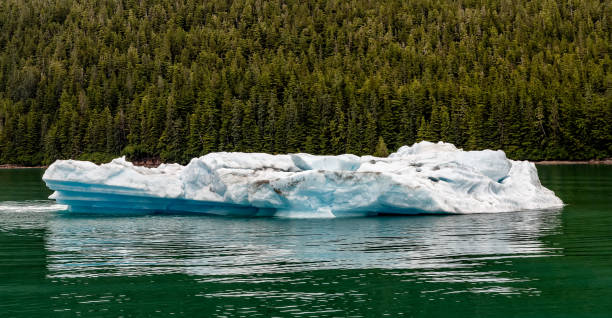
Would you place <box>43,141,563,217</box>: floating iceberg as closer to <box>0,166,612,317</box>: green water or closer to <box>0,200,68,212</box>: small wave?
<box>0,166,612,317</box>: green water

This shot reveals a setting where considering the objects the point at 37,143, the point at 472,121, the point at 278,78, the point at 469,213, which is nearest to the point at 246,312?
the point at 469,213

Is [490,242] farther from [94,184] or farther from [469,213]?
[94,184]

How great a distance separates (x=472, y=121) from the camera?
142m

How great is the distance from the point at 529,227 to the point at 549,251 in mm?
5918

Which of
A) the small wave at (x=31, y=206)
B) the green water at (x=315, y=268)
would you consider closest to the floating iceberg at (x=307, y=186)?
the green water at (x=315, y=268)

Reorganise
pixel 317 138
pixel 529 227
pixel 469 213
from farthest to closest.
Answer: pixel 317 138
pixel 469 213
pixel 529 227

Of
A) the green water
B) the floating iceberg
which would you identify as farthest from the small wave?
the green water

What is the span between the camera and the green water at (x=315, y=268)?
603 inches

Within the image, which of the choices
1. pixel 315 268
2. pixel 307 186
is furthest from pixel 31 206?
pixel 315 268

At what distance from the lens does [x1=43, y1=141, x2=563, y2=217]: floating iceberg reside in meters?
32.3

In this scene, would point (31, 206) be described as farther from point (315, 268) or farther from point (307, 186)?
point (315, 268)

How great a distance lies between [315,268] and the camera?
770 inches

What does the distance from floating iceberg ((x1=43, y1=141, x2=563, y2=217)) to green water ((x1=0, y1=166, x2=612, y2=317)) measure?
53.8 inches

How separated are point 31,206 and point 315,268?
95.7 feet
